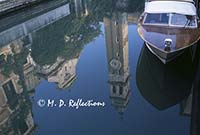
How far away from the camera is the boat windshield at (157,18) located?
980 cm

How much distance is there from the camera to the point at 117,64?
11797 millimetres

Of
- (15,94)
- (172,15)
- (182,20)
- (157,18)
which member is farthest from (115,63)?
(15,94)

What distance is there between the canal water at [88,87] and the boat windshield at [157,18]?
126cm

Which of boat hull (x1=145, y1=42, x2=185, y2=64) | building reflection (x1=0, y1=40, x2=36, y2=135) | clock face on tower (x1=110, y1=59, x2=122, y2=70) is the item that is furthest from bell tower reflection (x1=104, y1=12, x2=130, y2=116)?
Answer: building reflection (x1=0, y1=40, x2=36, y2=135)

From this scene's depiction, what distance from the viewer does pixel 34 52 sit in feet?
44.2

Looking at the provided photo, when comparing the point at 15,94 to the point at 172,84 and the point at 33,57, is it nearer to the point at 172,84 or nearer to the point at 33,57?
the point at 33,57

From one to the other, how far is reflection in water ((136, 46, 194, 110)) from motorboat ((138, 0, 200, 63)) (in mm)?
583

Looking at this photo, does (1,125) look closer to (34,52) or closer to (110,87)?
(110,87)

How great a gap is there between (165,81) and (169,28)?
1708 millimetres

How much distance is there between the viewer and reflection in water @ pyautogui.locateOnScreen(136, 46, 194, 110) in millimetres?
8703

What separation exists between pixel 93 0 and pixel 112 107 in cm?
1782

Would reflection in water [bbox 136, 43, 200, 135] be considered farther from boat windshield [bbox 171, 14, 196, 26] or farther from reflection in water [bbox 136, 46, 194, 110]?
boat windshield [bbox 171, 14, 196, 26]

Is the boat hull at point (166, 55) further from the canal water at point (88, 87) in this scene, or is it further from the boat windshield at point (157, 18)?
the boat windshield at point (157, 18)

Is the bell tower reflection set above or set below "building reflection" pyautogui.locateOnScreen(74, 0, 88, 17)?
below
